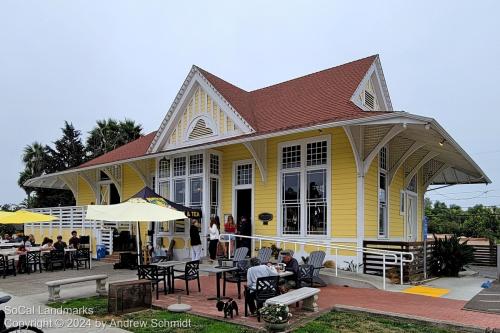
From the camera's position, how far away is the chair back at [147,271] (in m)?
9.65

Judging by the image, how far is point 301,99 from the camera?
16.2m

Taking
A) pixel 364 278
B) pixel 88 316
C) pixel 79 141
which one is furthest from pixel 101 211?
pixel 79 141

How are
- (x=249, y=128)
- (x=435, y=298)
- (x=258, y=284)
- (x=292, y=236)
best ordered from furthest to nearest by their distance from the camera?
(x=249, y=128) < (x=292, y=236) < (x=435, y=298) < (x=258, y=284)

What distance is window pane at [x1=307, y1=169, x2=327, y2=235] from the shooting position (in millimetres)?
13242

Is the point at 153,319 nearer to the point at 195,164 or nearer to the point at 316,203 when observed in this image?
the point at 316,203

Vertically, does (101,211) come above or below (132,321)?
above

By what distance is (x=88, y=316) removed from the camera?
7.89m

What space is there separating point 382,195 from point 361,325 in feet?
25.8

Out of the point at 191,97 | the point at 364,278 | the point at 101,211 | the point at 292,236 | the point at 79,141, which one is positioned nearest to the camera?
the point at 101,211

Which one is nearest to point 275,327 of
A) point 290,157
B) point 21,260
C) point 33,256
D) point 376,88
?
point 290,157

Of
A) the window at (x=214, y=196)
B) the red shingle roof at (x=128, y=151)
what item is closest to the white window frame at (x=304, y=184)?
the window at (x=214, y=196)

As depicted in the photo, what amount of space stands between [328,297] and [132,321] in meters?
4.33

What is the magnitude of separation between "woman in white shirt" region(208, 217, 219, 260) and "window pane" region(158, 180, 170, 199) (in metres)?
3.28

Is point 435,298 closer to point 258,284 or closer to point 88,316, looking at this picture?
point 258,284
